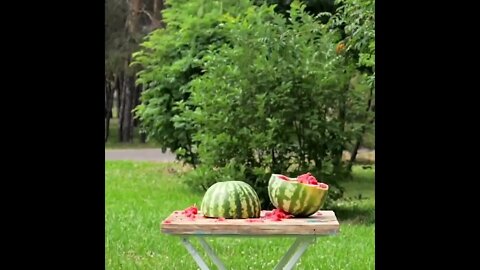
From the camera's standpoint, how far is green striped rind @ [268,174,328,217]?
4285mm

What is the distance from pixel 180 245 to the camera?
7812 millimetres

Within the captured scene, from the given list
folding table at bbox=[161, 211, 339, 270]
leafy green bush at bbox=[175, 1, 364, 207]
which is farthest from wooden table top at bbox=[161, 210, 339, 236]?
leafy green bush at bbox=[175, 1, 364, 207]

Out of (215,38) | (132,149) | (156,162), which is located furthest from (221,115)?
(132,149)

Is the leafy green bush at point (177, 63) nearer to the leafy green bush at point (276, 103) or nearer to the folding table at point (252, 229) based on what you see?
the leafy green bush at point (276, 103)

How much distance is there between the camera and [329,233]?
400cm

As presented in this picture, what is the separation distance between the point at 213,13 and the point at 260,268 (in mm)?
6283

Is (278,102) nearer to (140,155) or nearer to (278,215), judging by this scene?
(278,215)

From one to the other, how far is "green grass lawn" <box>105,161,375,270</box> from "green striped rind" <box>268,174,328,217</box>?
8.33 feet

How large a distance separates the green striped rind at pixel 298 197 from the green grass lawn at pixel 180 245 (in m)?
2.54

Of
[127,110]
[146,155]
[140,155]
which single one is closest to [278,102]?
[146,155]

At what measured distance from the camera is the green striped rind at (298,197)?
4285 mm

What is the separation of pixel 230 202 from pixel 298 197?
13.6 inches

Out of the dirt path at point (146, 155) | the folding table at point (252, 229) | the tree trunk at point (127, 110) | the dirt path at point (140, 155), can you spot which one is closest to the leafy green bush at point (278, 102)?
the folding table at point (252, 229)
